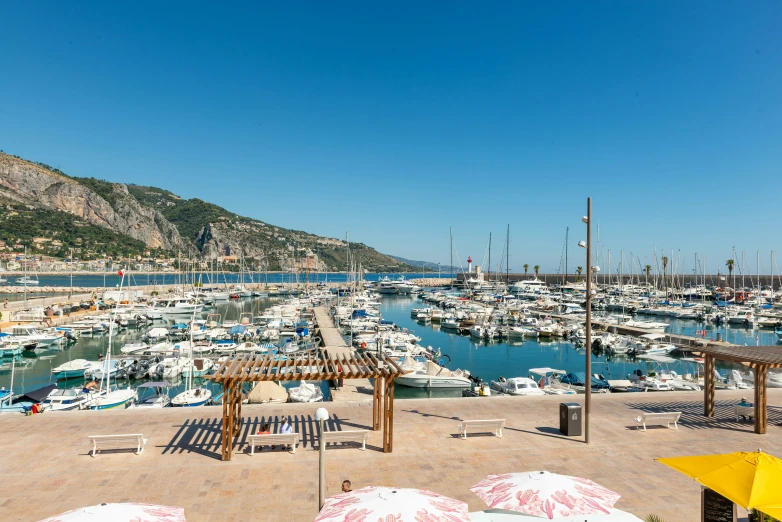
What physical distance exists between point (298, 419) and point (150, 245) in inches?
8087

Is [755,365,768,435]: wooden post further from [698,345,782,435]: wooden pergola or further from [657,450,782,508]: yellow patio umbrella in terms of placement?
[657,450,782,508]: yellow patio umbrella

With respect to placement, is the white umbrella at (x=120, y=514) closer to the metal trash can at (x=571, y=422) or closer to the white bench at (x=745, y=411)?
the metal trash can at (x=571, y=422)

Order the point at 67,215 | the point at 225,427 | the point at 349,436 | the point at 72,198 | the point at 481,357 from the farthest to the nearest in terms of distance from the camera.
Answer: the point at 72,198, the point at 67,215, the point at 481,357, the point at 349,436, the point at 225,427

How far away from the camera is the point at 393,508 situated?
222 inches

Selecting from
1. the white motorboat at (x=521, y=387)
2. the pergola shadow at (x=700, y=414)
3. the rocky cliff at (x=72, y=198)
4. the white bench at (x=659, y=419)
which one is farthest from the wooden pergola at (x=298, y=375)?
the rocky cliff at (x=72, y=198)

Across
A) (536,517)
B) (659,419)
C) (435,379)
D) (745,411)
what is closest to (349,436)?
(536,517)

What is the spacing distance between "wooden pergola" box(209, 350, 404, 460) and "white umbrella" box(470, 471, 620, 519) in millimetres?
4706

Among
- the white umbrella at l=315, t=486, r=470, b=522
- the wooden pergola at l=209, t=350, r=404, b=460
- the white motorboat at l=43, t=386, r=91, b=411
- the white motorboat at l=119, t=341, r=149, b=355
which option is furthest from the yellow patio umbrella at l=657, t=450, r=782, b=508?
the white motorboat at l=119, t=341, r=149, b=355

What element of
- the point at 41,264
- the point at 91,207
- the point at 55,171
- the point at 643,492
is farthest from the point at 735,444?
the point at 55,171

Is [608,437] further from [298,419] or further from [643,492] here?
[298,419]

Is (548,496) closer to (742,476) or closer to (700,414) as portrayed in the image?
(742,476)

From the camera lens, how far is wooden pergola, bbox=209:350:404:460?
10750 millimetres

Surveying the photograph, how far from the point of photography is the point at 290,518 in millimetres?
8070

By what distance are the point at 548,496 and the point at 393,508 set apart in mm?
2298
